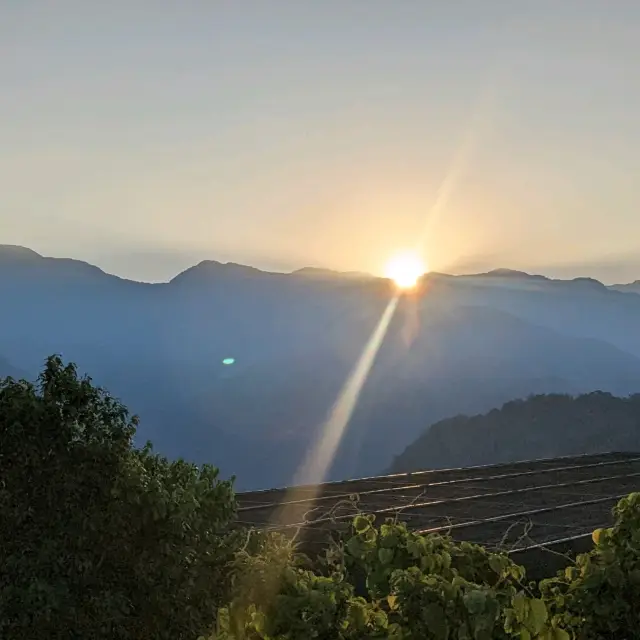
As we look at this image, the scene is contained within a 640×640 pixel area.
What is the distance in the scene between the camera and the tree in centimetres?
697

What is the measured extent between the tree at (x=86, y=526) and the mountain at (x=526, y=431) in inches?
5597

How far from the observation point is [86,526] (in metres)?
7.20

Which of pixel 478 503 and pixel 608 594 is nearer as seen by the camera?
pixel 608 594

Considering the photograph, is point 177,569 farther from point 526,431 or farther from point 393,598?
point 526,431

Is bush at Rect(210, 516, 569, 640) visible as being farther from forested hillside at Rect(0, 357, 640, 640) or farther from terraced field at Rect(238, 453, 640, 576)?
terraced field at Rect(238, 453, 640, 576)

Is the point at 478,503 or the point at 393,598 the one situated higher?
the point at 478,503

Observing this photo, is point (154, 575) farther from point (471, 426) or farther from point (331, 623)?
point (471, 426)

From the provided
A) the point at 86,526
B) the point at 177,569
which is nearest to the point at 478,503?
the point at 177,569

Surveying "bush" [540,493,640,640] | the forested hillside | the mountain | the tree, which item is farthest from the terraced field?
the mountain

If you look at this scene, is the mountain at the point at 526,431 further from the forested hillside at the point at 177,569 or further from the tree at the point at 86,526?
the tree at the point at 86,526

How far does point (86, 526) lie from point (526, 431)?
159 m

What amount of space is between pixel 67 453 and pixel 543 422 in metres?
160

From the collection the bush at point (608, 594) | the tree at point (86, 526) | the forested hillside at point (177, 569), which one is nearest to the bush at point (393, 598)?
the forested hillside at point (177, 569)

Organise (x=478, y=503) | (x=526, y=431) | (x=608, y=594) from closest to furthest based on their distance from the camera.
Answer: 1. (x=608, y=594)
2. (x=478, y=503)
3. (x=526, y=431)
